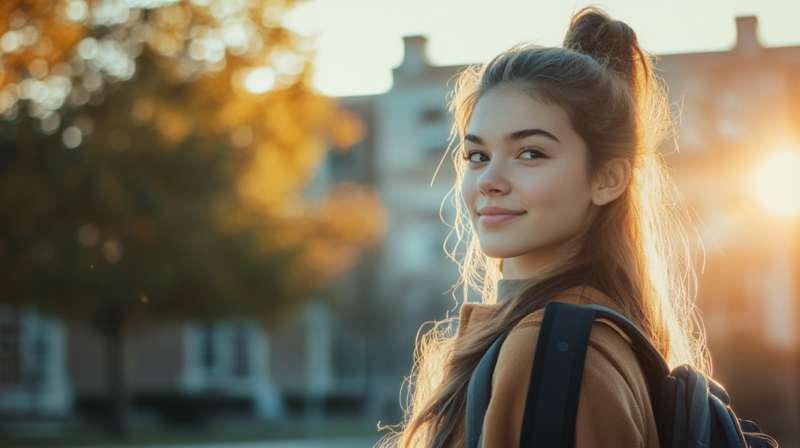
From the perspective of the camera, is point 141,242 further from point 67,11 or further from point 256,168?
point 67,11

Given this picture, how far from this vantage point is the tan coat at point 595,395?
4.02 feet

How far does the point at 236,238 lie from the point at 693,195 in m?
9.04

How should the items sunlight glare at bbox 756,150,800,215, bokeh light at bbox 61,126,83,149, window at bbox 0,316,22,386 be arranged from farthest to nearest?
window at bbox 0,316,22,386
sunlight glare at bbox 756,150,800,215
bokeh light at bbox 61,126,83,149

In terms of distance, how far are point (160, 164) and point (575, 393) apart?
1157cm

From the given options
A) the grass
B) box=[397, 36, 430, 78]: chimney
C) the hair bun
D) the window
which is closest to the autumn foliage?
the grass

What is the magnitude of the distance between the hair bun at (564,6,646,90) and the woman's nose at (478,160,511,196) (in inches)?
16.9

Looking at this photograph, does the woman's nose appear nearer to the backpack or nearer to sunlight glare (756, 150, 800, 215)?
the backpack

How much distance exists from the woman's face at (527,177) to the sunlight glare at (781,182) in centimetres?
1037

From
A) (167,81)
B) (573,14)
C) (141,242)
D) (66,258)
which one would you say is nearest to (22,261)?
(66,258)

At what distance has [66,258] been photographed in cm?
1151

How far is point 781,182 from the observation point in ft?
40.2

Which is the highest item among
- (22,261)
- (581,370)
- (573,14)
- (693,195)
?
(693,195)

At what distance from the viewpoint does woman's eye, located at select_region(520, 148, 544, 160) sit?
1.62m

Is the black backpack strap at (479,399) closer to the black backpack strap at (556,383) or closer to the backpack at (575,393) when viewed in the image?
the backpack at (575,393)
